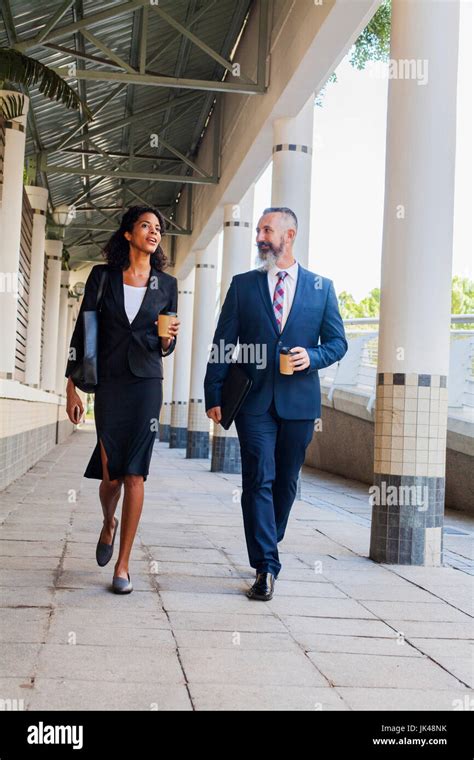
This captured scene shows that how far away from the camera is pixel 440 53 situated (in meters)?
Answer: 6.03

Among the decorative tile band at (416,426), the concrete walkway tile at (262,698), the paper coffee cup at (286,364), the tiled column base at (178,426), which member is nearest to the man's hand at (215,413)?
the paper coffee cup at (286,364)

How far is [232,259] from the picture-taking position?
15484 mm

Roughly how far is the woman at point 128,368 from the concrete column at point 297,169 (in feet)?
19.9

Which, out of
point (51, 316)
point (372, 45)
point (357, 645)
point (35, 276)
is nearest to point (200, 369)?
point (35, 276)

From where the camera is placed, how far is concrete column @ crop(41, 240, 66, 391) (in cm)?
2038

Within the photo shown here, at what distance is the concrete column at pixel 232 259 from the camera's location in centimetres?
1454

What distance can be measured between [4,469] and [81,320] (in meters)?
5.09

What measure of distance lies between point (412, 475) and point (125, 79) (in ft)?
24.6

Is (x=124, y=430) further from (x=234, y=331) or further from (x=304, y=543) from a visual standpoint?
(x=304, y=543)

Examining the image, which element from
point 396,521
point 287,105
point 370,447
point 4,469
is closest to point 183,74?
point 287,105

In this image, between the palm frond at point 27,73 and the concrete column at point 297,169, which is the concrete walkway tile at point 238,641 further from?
the concrete column at point 297,169

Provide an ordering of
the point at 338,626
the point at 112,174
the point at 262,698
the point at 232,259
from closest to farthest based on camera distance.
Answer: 1. the point at 262,698
2. the point at 338,626
3. the point at 232,259
4. the point at 112,174

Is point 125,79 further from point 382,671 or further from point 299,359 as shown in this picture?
point 382,671
